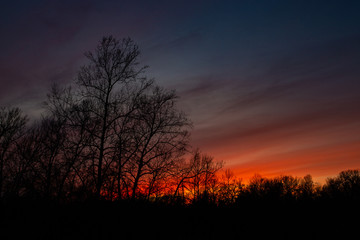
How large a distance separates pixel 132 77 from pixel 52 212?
49.5 feet

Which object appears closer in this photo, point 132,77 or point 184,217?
point 184,217

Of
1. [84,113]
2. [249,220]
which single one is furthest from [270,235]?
[84,113]

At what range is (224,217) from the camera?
832 centimetres

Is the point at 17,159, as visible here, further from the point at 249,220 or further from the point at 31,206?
the point at 249,220

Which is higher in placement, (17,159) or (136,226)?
(17,159)

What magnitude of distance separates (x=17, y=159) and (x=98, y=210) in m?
32.0

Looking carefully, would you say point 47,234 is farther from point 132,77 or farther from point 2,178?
point 2,178

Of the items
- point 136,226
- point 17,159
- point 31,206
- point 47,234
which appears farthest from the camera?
point 17,159

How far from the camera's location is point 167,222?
7414mm

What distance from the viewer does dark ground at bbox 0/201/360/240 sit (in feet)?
21.7

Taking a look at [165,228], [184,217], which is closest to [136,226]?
[165,228]

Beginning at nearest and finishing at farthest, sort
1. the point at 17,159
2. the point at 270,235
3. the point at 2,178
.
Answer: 1. the point at 270,235
2. the point at 2,178
3. the point at 17,159

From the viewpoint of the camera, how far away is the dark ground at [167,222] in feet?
21.7

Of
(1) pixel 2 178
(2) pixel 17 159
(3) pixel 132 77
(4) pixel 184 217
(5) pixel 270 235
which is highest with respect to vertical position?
(3) pixel 132 77
